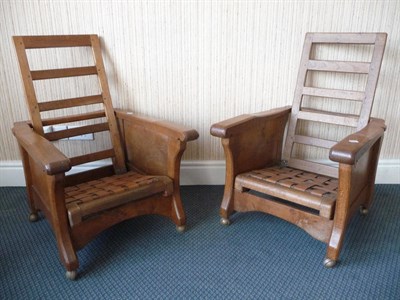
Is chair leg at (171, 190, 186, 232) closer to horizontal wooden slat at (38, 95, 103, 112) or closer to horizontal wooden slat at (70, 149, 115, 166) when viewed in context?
horizontal wooden slat at (70, 149, 115, 166)

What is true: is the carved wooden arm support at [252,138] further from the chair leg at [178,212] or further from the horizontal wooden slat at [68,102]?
the horizontal wooden slat at [68,102]

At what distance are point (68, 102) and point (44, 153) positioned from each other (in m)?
0.56

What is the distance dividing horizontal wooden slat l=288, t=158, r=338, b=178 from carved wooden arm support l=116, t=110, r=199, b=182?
0.68 metres

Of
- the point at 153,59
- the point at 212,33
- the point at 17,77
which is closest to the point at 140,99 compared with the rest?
the point at 153,59

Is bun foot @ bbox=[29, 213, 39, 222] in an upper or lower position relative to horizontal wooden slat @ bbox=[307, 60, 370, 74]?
lower

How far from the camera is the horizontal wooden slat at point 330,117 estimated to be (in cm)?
181

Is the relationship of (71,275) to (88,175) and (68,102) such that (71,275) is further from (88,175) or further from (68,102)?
(68,102)

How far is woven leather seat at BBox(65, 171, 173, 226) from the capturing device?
1417mm

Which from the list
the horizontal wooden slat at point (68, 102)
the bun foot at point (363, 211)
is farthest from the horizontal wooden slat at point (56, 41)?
the bun foot at point (363, 211)

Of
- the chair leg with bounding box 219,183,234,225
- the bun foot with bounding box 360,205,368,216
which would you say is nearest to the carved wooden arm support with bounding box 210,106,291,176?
the chair leg with bounding box 219,183,234,225

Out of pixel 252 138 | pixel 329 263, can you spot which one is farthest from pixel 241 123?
pixel 329 263

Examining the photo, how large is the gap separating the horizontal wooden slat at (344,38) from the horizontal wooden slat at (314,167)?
65 cm

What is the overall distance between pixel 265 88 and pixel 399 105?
81cm

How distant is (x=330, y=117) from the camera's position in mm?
1863
